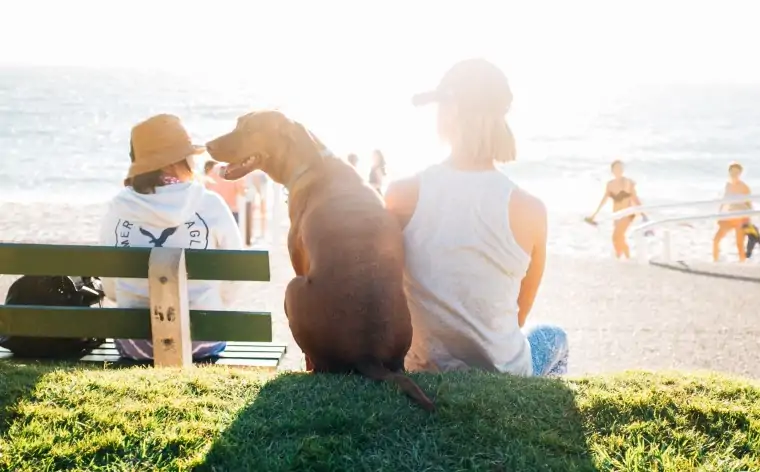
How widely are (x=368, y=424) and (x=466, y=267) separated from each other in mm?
902

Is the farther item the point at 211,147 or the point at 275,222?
the point at 275,222

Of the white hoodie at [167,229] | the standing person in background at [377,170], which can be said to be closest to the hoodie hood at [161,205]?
the white hoodie at [167,229]

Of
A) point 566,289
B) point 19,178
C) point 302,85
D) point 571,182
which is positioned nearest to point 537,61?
point 302,85

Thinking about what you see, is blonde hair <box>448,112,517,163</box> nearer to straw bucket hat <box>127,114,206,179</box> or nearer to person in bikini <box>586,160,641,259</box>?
straw bucket hat <box>127,114,206,179</box>

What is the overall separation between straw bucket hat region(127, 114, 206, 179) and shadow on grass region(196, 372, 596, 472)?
1.51 meters

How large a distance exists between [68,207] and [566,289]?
1652 cm

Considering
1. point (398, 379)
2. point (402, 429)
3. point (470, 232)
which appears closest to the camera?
point (402, 429)

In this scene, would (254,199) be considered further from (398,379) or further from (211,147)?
(398,379)

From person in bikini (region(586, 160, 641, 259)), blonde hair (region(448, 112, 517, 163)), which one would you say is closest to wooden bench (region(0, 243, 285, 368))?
blonde hair (region(448, 112, 517, 163))

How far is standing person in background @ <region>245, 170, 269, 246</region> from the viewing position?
47.1 feet

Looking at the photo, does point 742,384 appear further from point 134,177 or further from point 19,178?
point 19,178

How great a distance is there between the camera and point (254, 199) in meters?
15.3

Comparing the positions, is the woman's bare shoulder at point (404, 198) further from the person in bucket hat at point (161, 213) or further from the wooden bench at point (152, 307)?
the person in bucket hat at point (161, 213)

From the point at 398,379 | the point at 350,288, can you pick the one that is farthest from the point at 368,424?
the point at 350,288
